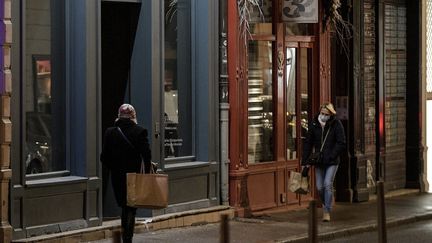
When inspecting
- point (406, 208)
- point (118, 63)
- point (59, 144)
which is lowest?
point (406, 208)

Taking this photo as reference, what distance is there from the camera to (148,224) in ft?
51.0

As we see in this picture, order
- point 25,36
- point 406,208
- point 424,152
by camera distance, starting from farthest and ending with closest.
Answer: point 424,152 < point 406,208 < point 25,36

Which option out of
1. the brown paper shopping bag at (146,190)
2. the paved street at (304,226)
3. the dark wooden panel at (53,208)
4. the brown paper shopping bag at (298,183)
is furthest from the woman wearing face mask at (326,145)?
the brown paper shopping bag at (146,190)

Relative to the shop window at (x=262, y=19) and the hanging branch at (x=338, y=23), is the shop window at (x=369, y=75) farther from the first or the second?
the shop window at (x=262, y=19)

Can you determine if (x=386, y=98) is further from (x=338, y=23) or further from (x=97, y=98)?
(x=97, y=98)

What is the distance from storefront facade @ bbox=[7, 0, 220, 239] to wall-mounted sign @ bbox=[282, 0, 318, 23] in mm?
1629

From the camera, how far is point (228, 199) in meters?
17.4

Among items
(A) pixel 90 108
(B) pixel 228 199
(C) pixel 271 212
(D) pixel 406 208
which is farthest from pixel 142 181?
(D) pixel 406 208

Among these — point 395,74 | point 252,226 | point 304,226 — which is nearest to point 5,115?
point 252,226

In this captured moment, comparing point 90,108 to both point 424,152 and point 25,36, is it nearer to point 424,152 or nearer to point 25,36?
point 25,36

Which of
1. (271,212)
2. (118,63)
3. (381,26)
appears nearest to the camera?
(118,63)

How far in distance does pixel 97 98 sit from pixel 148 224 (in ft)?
6.34

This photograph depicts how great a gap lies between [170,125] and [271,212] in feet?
8.59

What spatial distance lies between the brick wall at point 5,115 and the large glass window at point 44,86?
0.38 m
